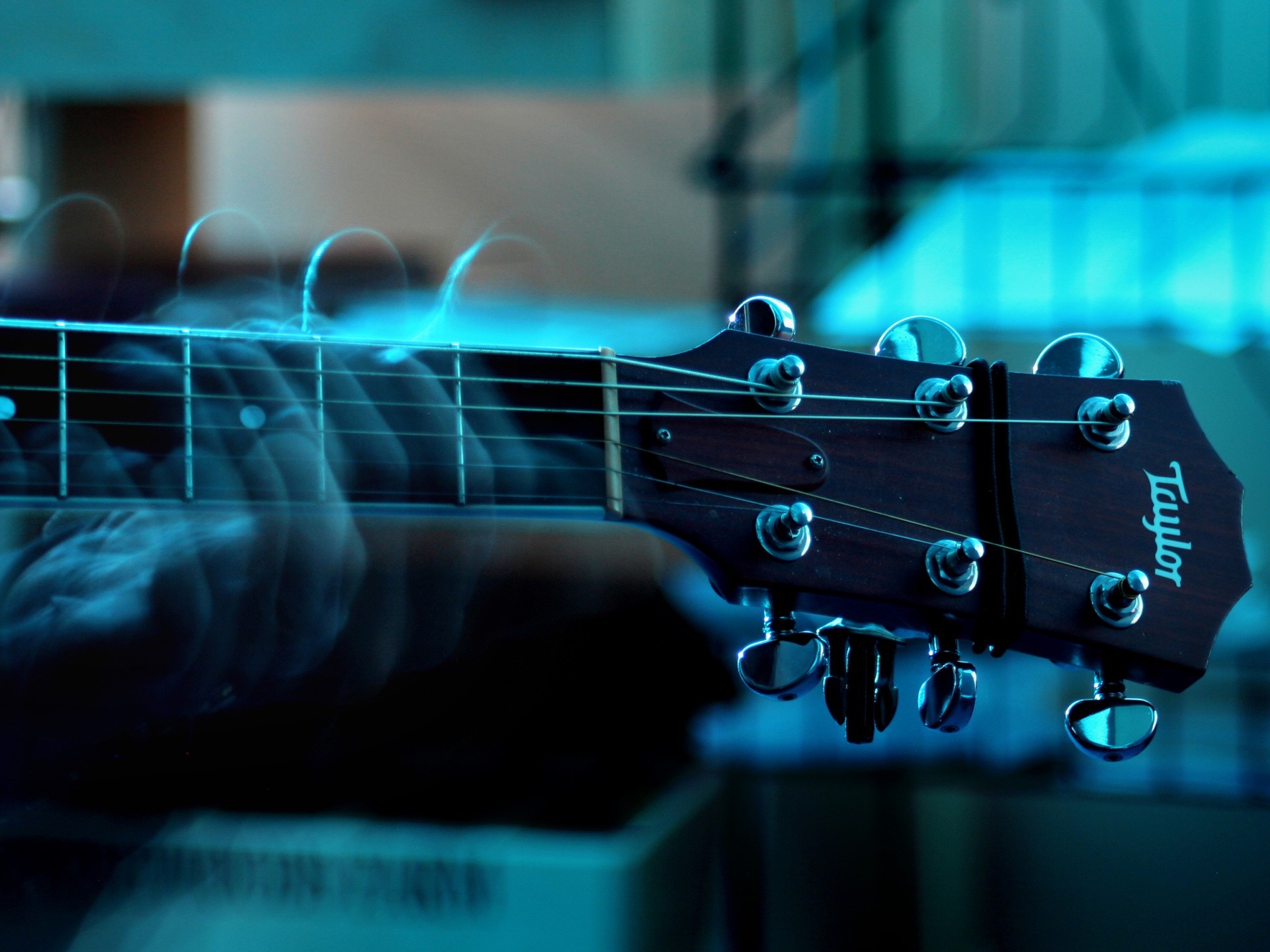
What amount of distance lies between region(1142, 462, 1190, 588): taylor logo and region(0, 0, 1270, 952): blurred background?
2.24ft

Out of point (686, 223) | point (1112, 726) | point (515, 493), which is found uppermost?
point (686, 223)

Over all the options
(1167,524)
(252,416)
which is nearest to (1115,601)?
(1167,524)

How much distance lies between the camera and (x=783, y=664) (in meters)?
0.40

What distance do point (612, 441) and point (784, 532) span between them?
0.27ft

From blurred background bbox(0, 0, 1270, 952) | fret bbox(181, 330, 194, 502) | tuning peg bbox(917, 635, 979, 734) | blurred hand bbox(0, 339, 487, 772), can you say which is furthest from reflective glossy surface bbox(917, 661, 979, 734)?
blurred background bbox(0, 0, 1270, 952)

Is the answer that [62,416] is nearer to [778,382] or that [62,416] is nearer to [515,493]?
[515,493]

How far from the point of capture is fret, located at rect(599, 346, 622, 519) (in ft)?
1.37

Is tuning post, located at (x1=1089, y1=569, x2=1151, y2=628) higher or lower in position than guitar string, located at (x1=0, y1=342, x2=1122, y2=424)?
lower

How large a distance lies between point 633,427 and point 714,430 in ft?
0.12

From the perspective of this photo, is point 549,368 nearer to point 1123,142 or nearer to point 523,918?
point 523,918

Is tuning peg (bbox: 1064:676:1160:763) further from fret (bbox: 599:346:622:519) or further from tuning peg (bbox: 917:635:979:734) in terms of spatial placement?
fret (bbox: 599:346:622:519)

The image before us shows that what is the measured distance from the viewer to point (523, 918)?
82 cm

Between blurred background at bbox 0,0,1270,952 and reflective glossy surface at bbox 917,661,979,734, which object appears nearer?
reflective glossy surface at bbox 917,661,979,734

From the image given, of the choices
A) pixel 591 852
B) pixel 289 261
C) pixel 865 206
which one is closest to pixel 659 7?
pixel 865 206
